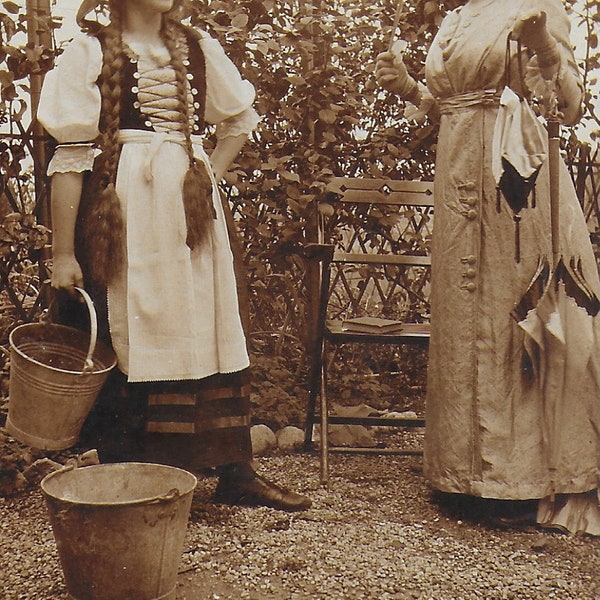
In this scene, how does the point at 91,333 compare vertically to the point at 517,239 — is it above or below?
below

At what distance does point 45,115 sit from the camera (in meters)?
2.51

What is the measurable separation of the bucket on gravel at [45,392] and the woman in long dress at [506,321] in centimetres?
131

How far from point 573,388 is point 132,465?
5.09 ft

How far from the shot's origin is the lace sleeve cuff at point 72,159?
2.56 meters

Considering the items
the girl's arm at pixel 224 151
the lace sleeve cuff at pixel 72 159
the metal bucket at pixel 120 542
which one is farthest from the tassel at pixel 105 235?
the metal bucket at pixel 120 542

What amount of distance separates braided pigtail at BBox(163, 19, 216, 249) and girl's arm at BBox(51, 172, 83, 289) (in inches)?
14.1

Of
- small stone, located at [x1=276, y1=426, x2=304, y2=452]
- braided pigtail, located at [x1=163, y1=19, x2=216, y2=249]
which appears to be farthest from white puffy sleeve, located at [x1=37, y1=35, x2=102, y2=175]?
small stone, located at [x1=276, y1=426, x2=304, y2=452]

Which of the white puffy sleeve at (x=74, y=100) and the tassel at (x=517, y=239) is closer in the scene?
the white puffy sleeve at (x=74, y=100)

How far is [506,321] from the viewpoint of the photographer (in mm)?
2834

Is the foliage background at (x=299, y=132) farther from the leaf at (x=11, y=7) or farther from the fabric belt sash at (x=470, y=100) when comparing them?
the fabric belt sash at (x=470, y=100)

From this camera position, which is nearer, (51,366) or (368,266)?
(51,366)

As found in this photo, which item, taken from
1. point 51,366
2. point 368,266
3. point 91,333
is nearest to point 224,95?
point 91,333

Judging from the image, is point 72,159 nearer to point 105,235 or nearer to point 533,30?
point 105,235

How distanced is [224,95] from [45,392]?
124 cm
